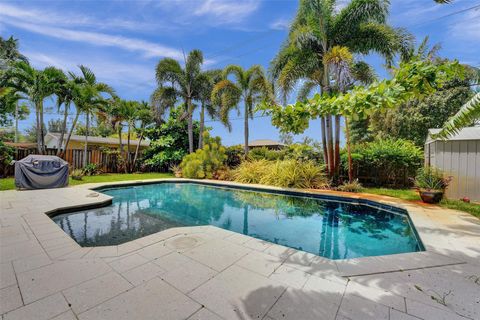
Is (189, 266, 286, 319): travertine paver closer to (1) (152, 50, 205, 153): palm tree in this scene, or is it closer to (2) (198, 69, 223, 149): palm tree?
(2) (198, 69, 223, 149): palm tree

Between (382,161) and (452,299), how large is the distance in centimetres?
894

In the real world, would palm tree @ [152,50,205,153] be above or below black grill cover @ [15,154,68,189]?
above

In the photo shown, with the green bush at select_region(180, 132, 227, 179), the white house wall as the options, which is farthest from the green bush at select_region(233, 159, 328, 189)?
the white house wall

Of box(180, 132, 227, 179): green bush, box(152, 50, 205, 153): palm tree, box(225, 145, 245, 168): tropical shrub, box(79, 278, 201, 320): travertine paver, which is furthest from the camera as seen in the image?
box(225, 145, 245, 168): tropical shrub

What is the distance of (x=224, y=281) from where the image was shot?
7.80ft

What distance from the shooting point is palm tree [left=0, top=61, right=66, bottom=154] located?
10.4 m

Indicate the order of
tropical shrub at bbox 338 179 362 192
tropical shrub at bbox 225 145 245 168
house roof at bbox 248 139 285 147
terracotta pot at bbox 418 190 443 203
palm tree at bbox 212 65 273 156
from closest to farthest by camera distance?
1. terracotta pot at bbox 418 190 443 203
2. tropical shrub at bbox 338 179 362 192
3. palm tree at bbox 212 65 273 156
4. tropical shrub at bbox 225 145 245 168
5. house roof at bbox 248 139 285 147

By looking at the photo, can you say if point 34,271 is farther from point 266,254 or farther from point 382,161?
point 382,161

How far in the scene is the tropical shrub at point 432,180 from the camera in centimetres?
629

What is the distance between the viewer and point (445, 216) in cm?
490

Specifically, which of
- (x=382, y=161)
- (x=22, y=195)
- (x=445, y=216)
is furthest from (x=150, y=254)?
(x=382, y=161)

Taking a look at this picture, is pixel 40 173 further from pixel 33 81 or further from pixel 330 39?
pixel 330 39

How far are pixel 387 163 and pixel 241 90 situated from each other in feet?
28.3

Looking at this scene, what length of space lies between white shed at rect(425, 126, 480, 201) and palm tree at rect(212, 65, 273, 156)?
331 inches
